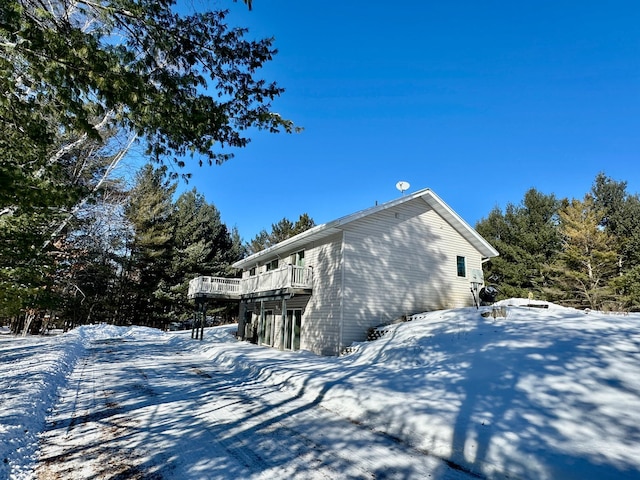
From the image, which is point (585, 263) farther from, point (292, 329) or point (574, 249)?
point (292, 329)

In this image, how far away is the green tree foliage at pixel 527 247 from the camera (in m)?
28.5

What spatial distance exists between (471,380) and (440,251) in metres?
10.7

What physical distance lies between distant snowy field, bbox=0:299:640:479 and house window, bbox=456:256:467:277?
6207mm

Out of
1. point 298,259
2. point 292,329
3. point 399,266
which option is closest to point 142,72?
point 399,266

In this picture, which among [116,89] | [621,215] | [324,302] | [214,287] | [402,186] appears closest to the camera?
[116,89]

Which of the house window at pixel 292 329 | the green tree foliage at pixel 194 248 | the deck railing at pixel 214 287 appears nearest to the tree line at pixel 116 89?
the deck railing at pixel 214 287

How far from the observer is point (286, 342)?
1745 cm

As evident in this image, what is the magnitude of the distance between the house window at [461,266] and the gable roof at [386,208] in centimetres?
141

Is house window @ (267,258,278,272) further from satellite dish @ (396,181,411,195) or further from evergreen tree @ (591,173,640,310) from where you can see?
evergreen tree @ (591,173,640,310)

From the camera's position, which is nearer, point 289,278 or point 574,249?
point 289,278

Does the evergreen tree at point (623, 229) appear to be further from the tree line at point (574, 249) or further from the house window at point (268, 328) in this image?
the house window at point (268, 328)

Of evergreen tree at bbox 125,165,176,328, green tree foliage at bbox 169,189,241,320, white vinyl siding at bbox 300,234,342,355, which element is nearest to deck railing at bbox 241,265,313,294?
white vinyl siding at bbox 300,234,342,355

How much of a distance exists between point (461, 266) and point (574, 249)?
14.7 m

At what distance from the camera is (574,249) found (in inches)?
1025
